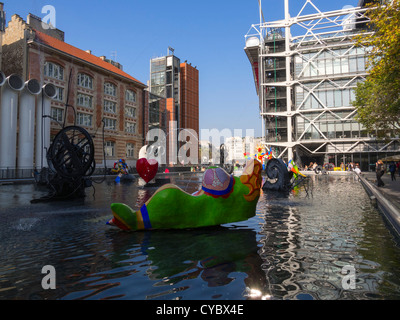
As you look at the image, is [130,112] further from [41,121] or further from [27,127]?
[27,127]

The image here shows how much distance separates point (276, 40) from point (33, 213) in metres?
60.4

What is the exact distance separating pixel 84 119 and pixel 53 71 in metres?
7.36

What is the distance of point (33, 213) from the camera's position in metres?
9.28

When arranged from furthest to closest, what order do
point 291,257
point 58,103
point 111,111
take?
point 111,111 < point 58,103 < point 291,257

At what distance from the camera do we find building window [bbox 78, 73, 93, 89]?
3941cm

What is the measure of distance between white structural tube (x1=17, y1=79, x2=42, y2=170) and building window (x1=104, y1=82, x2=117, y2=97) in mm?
14444

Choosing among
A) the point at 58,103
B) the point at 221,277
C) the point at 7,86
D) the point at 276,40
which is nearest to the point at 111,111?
the point at 58,103

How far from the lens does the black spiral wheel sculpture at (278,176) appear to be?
16219 mm

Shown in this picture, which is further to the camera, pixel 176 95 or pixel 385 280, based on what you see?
pixel 176 95

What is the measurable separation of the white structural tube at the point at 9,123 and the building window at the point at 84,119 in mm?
10930

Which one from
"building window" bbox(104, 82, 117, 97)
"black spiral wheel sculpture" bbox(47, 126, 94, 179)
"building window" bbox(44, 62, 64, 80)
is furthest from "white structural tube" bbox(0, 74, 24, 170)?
"black spiral wheel sculpture" bbox(47, 126, 94, 179)
